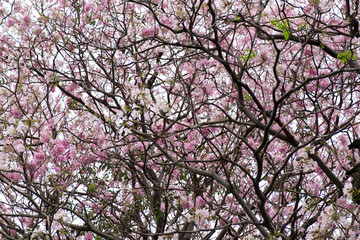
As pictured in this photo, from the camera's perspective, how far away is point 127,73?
22.9 feet

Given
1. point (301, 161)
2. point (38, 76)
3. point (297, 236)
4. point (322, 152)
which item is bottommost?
point (297, 236)

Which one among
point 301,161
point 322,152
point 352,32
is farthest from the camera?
point 322,152

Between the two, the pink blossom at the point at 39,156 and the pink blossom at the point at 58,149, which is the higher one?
the pink blossom at the point at 58,149

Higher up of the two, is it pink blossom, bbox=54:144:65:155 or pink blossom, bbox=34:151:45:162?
pink blossom, bbox=54:144:65:155

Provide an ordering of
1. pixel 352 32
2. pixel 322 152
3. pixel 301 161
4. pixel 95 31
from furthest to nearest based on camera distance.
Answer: pixel 95 31
pixel 322 152
pixel 352 32
pixel 301 161

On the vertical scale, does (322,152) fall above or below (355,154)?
above

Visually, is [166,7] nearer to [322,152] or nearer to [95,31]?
[95,31]

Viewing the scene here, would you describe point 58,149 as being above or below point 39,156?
above

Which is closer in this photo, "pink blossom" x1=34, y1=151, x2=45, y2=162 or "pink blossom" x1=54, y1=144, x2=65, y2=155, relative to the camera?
"pink blossom" x1=34, y1=151, x2=45, y2=162

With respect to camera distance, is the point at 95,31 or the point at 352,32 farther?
the point at 95,31

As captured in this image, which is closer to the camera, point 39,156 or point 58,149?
point 39,156

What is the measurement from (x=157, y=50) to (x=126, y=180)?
1.82 metres

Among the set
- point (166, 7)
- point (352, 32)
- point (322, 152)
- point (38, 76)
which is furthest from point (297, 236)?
point (38, 76)

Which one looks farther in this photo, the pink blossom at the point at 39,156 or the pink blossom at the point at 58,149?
the pink blossom at the point at 58,149
